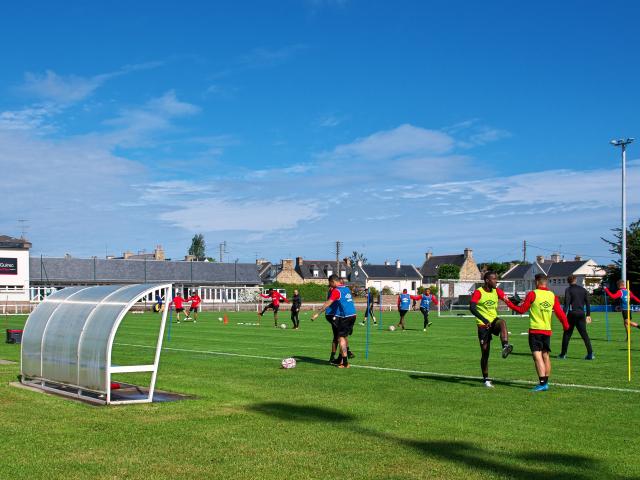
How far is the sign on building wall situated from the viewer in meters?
81.2

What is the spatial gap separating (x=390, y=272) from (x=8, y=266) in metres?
63.8

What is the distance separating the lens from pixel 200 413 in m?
11.0

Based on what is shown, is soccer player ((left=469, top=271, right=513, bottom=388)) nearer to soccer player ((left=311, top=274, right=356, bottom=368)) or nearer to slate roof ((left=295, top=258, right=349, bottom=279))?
soccer player ((left=311, top=274, right=356, bottom=368))

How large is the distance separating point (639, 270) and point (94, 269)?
195 feet

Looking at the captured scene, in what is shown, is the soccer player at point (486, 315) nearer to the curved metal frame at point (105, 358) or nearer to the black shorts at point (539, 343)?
the black shorts at point (539, 343)

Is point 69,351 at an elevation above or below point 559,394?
above

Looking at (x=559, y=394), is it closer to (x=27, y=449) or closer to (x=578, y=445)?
(x=578, y=445)

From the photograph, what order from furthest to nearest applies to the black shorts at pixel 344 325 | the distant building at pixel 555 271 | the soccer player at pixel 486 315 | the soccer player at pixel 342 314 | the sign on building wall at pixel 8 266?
1. the distant building at pixel 555 271
2. the sign on building wall at pixel 8 266
3. the black shorts at pixel 344 325
4. the soccer player at pixel 342 314
5. the soccer player at pixel 486 315

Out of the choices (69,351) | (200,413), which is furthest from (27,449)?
(69,351)

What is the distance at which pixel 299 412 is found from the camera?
36.7ft

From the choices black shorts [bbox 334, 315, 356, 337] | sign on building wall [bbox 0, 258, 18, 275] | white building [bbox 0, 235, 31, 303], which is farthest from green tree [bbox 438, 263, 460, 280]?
black shorts [bbox 334, 315, 356, 337]

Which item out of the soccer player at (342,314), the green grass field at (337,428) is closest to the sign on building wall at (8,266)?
the green grass field at (337,428)

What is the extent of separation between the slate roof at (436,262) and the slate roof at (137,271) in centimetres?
3820

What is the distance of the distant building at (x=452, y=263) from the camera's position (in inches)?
4973
